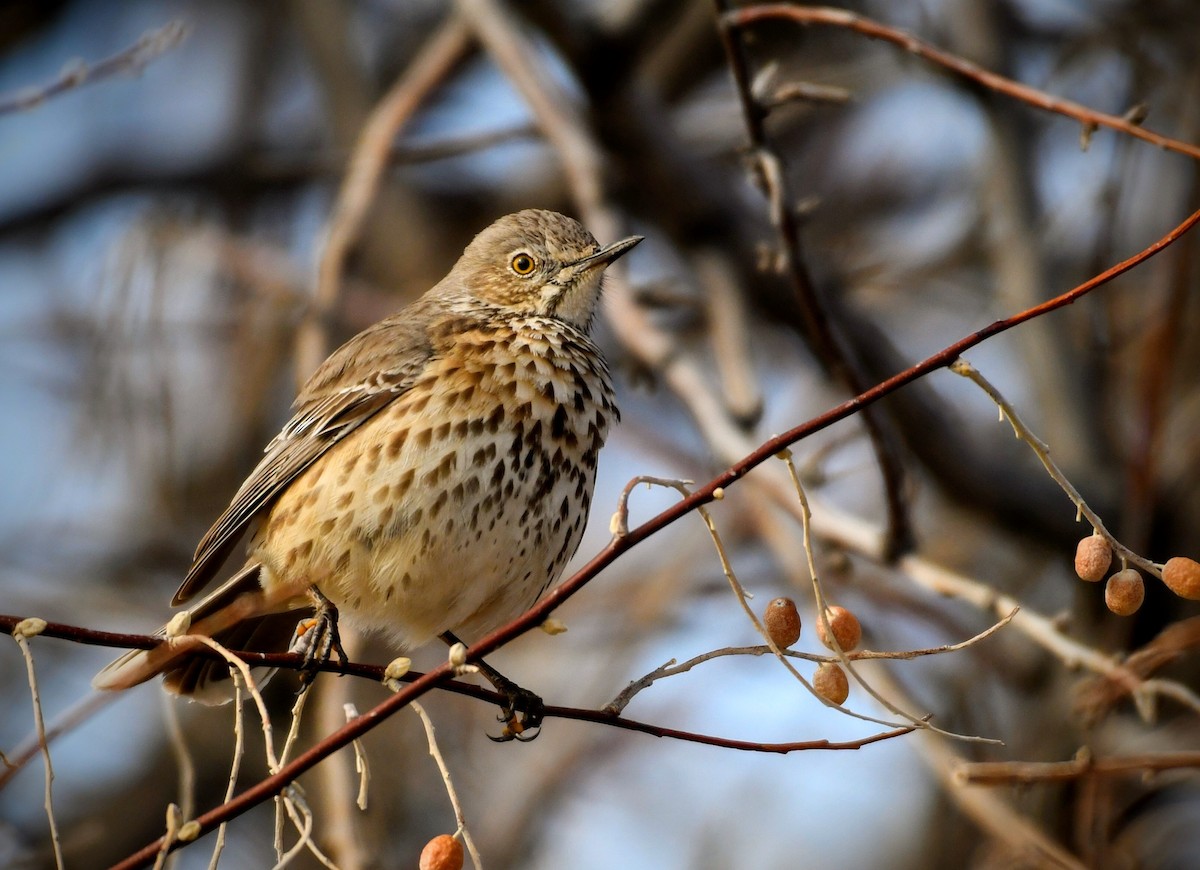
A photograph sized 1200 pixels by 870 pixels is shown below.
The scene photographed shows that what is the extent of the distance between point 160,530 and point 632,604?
284 cm

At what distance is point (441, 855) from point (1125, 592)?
1458 millimetres

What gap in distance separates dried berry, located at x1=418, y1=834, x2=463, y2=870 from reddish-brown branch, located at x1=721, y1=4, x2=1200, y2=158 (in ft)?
6.82

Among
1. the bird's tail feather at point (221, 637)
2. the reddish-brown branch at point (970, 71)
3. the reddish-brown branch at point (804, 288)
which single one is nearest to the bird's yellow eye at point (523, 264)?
the reddish-brown branch at point (804, 288)

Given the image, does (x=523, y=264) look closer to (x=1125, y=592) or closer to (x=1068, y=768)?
(x=1068, y=768)

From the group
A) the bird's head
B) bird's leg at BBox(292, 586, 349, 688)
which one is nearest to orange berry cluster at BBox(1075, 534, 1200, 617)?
bird's leg at BBox(292, 586, 349, 688)

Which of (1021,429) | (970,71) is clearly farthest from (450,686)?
(970,71)

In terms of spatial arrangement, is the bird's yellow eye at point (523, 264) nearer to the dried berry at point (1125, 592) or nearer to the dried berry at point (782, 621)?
the dried berry at point (782, 621)

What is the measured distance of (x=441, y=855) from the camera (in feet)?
9.05

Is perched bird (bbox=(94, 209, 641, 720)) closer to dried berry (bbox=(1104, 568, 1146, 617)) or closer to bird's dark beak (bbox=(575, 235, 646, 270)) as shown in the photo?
bird's dark beak (bbox=(575, 235, 646, 270))

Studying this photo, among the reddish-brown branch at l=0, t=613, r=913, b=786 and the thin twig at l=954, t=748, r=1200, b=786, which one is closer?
the reddish-brown branch at l=0, t=613, r=913, b=786

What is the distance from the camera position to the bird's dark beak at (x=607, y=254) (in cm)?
463

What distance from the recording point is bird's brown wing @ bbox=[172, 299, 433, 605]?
4.54m

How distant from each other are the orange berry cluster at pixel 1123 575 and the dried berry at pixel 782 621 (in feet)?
1.83

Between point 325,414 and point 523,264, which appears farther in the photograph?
point 523,264
